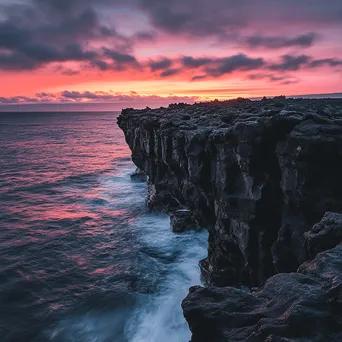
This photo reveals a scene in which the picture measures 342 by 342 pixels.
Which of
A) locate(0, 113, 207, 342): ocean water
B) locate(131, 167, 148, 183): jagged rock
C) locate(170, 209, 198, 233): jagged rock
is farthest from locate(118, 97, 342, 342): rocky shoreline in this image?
locate(131, 167, 148, 183): jagged rock

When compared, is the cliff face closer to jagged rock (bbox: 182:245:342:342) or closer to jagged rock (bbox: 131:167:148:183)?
jagged rock (bbox: 182:245:342:342)

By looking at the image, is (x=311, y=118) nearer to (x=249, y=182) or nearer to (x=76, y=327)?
(x=249, y=182)

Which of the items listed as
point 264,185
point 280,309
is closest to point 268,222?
point 264,185

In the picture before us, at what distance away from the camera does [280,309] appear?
8531 millimetres

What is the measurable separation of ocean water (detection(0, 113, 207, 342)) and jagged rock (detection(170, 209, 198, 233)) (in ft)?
2.84

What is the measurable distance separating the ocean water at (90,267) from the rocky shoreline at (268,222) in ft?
14.7

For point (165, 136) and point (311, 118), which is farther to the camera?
point (165, 136)

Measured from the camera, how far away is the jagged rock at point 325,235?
11225mm

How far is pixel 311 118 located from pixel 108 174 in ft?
191

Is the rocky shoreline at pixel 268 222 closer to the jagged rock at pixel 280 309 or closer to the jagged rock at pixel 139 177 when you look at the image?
the jagged rock at pixel 280 309

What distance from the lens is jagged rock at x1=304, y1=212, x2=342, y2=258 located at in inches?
442

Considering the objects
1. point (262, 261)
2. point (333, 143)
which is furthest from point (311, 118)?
point (262, 261)

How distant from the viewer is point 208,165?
79.4 feet

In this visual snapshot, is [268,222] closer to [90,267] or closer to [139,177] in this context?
[90,267]
